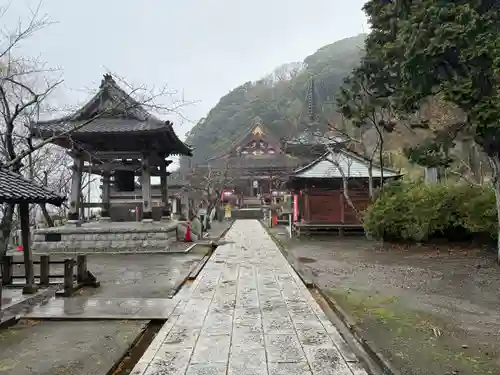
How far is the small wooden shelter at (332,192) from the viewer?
21.4 meters

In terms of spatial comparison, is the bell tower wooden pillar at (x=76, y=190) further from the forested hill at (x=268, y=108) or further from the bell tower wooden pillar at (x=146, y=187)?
the forested hill at (x=268, y=108)

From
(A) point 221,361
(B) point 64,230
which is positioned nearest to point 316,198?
(B) point 64,230

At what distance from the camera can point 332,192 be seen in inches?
857

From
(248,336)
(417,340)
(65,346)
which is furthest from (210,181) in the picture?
(417,340)

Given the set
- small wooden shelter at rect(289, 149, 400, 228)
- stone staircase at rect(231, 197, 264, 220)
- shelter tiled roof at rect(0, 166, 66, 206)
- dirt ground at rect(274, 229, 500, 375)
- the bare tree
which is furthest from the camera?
stone staircase at rect(231, 197, 264, 220)

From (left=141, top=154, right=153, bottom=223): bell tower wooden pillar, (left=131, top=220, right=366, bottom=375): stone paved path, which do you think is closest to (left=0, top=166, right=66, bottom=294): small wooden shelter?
(left=131, top=220, right=366, bottom=375): stone paved path

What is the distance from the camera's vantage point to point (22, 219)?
25.1 ft

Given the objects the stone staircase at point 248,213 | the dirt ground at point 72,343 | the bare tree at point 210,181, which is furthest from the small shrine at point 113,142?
the stone staircase at point 248,213

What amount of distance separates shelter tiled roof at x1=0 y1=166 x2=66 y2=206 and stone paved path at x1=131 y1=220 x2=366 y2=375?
2942 mm

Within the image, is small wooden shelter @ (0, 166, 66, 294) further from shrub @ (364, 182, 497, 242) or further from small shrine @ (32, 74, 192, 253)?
shrub @ (364, 182, 497, 242)

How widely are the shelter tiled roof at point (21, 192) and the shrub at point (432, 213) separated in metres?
11.8

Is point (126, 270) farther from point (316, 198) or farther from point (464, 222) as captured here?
point (316, 198)

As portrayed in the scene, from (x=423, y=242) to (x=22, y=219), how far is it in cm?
1332

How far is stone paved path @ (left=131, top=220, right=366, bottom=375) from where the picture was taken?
423 cm
